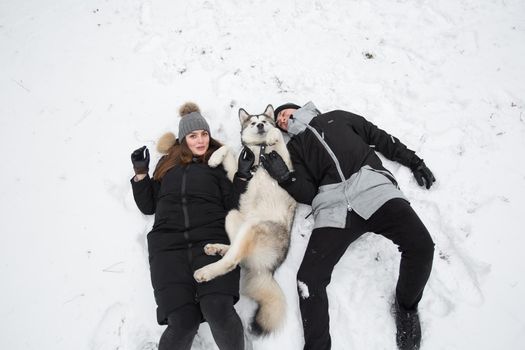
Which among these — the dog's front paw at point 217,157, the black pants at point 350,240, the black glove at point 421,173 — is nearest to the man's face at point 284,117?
the dog's front paw at point 217,157

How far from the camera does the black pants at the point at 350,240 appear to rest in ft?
10.1

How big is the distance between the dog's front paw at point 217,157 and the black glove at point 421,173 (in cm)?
260

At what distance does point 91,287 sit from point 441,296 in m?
4.38

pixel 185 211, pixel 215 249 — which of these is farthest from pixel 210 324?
pixel 185 211

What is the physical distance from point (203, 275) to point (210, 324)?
487 mm

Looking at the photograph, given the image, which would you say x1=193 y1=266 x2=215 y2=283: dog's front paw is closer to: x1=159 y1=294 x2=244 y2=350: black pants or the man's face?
x1=159 y1=294 x2=244 y2=350: black pants

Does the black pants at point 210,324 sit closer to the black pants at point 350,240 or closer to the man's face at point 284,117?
the black pants at point 350,240

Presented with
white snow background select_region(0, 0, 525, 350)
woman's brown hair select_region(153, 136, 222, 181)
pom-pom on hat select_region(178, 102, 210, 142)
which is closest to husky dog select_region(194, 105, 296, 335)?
woman's brown hair select_region(153, 136, 222, 181)

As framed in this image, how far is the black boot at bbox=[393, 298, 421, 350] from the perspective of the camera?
3.14 m

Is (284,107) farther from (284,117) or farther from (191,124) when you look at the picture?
(191,124)

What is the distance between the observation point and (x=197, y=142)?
161 inches

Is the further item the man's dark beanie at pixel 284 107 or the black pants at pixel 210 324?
the man's dark beanie at pixel 284 107

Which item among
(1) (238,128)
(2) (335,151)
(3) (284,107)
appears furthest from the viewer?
(1) (238,128)

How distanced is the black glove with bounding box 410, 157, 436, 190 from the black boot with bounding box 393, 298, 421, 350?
167 centimetres
